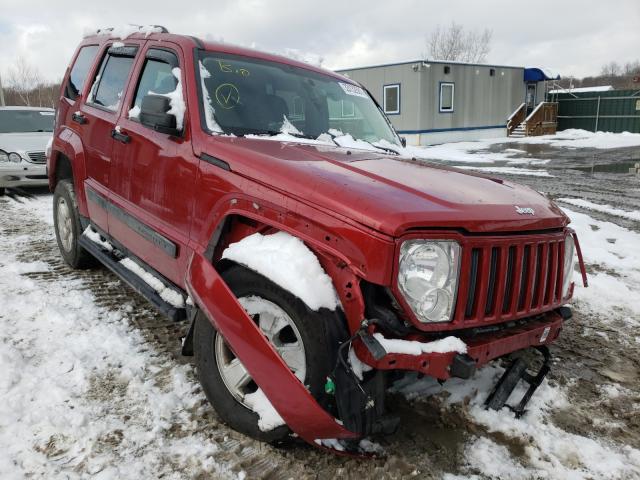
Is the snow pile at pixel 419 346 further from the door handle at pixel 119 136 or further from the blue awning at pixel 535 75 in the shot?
the blue awning at pixel 535 75

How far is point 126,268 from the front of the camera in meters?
3.78

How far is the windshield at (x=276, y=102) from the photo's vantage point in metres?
3.08

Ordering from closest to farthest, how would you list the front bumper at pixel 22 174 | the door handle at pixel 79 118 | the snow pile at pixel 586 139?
1. the door handle at pixel 79 118
2. the front bumper at pixel 22 174
3. the snow pile at pixel 586 139

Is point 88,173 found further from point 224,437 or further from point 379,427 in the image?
point 379,427

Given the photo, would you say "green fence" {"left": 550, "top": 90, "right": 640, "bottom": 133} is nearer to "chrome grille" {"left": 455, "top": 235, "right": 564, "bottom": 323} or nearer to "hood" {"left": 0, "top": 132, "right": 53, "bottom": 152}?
"hood" {"left": 0, "top": 132, "right": 53, "bottom": 152}

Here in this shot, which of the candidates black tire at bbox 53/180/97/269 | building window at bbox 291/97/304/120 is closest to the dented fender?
building window at bbox 291/97/304/120

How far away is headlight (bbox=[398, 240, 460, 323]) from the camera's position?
2047 millimetres

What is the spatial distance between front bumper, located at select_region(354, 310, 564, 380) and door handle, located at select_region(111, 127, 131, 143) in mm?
2383

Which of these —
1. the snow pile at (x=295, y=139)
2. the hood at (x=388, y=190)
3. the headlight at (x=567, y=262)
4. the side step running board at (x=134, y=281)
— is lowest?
the side step running board at (x=134, y=281)

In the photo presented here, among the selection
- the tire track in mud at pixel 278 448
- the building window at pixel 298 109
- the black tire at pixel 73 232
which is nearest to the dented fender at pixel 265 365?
the tire track in mud at pixel 278 448

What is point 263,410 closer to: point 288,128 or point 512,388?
point 512,388

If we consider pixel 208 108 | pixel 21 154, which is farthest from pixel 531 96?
pixel 208 108

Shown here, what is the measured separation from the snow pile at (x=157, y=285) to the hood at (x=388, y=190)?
1.00 meters

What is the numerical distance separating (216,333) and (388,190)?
1.14m
